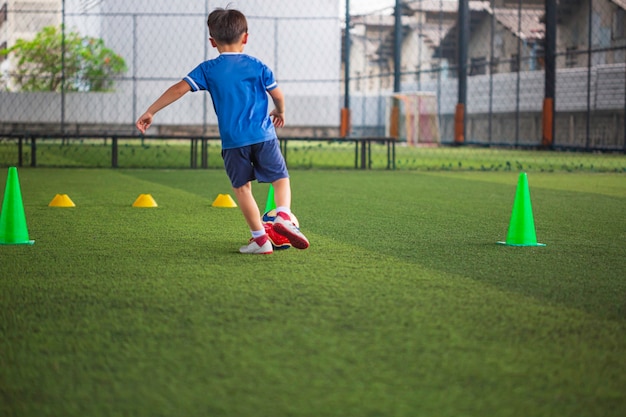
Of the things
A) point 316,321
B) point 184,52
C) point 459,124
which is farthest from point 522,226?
point 184,52

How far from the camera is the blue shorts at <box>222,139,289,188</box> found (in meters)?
5.12

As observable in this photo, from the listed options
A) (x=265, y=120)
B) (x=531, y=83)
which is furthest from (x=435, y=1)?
(x=265, y=120)

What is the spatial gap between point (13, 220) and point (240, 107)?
1.48m

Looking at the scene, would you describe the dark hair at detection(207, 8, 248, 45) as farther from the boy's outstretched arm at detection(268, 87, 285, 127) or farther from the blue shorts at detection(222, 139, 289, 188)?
the blue shorts at detection(222, 139, 289, 188)

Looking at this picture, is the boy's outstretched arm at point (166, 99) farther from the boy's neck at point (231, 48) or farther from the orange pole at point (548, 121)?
the orange pole at point (548, 121)

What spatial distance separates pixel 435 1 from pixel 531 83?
5.97 m

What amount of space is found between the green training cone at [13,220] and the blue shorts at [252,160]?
125 cm

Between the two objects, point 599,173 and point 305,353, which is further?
point 599,173

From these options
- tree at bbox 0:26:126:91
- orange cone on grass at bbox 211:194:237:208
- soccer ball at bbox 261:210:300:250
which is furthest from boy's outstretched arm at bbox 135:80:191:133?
tree at bbox 0:26:126:91

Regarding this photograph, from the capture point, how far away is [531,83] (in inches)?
1104

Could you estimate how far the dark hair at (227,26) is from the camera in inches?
199

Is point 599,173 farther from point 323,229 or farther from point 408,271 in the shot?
point 408,271

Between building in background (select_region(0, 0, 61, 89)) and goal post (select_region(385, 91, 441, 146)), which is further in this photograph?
goal post (select_region(385, 91, 441, 146))

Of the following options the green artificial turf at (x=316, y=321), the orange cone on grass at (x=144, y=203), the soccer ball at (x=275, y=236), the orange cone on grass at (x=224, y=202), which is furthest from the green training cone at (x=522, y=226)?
the orange cone on grass at (x=144, y=203)
